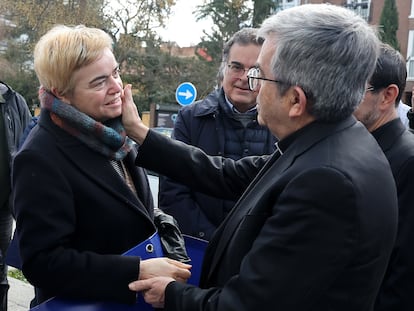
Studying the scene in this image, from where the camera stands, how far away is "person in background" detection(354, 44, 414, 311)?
1984 mm

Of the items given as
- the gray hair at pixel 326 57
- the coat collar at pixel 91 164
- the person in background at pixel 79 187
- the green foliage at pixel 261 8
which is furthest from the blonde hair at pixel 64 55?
the green foliage at pixel 261 8

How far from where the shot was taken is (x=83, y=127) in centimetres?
190

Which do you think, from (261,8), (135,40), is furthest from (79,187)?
(261,8)

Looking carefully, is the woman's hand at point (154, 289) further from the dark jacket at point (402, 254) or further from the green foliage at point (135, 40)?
the green foliage at point (135, 40)

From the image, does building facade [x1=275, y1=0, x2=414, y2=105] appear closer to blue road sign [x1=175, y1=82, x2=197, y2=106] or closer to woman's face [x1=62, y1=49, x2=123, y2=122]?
blue road sign [x1=175, y1=82, x2=197, y2=106]

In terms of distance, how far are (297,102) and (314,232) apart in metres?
0.41

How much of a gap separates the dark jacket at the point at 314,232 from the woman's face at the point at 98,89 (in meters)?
0.79

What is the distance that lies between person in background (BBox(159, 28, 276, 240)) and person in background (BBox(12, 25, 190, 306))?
2.39 ft

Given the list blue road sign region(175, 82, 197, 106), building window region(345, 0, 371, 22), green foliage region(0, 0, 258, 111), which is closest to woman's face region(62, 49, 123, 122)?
green foliage region(0, 0, 258, 111)

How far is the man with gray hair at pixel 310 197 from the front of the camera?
1.28 meters

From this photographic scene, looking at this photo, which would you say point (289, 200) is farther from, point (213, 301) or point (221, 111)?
point (221, 111)

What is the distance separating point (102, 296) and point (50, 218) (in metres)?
0.34

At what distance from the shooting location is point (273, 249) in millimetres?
1319

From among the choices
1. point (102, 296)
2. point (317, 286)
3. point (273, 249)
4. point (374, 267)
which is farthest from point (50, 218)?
point (374, 267)
